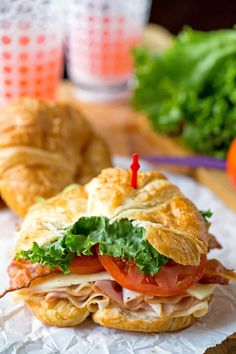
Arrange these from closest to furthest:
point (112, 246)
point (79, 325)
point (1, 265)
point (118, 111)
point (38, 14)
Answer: point (112, 246), point (79, 325), point (1, 265), point (38, 14), point (118, 111)

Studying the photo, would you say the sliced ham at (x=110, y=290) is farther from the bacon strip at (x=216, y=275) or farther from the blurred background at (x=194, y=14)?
the blurred background at (x=194, y=14)

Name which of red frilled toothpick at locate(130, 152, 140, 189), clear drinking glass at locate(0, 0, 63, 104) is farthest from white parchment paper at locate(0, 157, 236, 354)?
clear drinking glass at locate(0, 0, 63, 104)

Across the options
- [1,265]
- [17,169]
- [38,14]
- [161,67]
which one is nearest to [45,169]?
[17,169]

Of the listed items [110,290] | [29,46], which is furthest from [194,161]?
[110,290]

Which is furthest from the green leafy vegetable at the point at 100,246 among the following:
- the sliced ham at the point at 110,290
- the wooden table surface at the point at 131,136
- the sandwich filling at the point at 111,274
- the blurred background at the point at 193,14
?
the blurred background at the point at 193,14

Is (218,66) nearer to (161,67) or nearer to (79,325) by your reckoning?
(161,67)

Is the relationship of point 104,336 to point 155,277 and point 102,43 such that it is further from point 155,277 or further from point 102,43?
point 102,43
